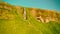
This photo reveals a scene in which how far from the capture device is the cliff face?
3.08 m

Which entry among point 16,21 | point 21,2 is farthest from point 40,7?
point 16,21

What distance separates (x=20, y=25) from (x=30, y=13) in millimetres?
362

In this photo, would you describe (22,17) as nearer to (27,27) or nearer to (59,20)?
(27,27)

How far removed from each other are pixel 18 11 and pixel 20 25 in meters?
0.30

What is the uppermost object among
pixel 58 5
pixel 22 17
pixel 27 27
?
pixel 58 5

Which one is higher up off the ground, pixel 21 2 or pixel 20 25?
pixel 21 2

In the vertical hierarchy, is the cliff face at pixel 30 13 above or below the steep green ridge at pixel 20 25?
above

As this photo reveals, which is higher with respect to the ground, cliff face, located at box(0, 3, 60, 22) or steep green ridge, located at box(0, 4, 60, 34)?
cliff face, located at box(0, 3, 60, 22)

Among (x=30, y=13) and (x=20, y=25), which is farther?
(x=30, y=13)

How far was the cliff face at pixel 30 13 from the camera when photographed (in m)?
3.08

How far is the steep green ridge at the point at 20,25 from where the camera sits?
3001 mm

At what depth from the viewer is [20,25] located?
3.11 meters

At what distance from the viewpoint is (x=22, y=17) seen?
10.4ft

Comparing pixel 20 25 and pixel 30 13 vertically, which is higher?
pixel 30 13
